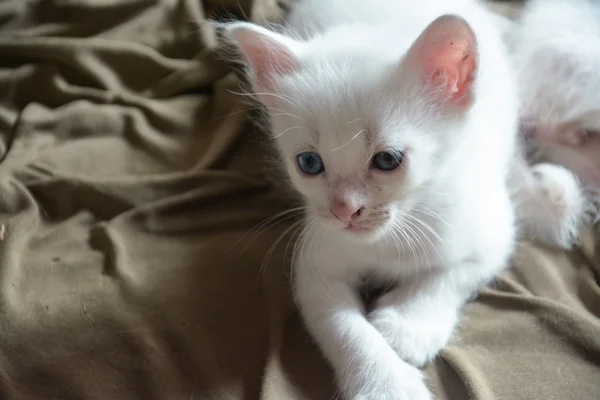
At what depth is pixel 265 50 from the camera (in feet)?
4.13

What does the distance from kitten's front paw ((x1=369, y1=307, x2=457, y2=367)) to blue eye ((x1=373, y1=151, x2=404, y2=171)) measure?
41cm

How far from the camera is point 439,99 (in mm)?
1179

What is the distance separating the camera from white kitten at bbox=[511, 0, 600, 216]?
1737mm

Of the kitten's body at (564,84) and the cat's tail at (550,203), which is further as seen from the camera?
the kitten's body at (564,84)

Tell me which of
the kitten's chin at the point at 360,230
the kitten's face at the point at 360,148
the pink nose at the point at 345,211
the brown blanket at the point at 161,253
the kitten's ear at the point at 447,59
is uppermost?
the kitten's ear at the point at 447,59

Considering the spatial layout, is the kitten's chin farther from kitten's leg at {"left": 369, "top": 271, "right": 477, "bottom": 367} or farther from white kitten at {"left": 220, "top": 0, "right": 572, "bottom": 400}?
Result: kitten's leg at {"left": 369, "top": 271, "right": 477, "bottom": 367}

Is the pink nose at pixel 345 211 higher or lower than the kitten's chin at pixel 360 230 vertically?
higher

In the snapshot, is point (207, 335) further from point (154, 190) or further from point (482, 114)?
point (482, 114)

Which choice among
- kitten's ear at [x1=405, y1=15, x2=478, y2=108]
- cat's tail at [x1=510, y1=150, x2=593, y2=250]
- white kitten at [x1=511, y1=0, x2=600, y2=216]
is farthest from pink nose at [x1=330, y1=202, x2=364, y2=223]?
white kitten at [x1=511, y1=0, x2=600, y2=216]

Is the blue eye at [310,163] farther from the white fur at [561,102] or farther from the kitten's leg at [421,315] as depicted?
the white fur at [561,102]

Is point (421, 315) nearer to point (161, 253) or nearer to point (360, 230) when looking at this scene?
point (360, 230)

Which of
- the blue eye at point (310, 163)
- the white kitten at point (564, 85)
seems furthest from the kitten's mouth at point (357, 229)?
the white kitten at point (564, 85)

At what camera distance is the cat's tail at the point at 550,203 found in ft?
5.23

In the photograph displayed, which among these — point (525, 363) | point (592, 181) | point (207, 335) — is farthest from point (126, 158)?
point (592, 181)
